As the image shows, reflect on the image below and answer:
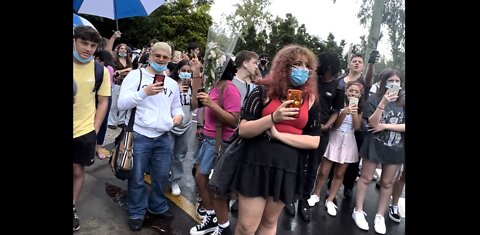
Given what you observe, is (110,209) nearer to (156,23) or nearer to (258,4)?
(258,4)

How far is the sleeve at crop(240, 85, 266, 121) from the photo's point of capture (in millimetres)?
2322

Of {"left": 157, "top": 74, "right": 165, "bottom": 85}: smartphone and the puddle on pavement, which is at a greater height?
{"left": 157, "top": 74, "right": 165, "bottom": 85}: smartphone

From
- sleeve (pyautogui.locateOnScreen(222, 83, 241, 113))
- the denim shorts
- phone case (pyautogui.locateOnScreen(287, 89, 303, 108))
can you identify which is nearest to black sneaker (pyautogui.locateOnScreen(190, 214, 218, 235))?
the denim shorts

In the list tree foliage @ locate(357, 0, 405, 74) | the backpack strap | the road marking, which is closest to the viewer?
tree foliage @ locate(357, 0, 405, 74)

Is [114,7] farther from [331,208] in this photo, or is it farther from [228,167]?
[331,208]

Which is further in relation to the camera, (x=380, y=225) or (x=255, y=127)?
(x=380, y=225)

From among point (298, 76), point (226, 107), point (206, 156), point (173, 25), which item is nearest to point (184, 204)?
point (206, 156)

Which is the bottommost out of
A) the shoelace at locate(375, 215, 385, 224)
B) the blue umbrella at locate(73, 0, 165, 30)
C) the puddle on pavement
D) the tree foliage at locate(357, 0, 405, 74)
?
the puddle on pavement

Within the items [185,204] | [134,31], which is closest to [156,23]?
[134,31]

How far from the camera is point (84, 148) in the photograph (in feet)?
9.41

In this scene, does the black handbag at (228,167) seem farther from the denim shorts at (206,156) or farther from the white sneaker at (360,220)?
the white sneaker at (360,220)

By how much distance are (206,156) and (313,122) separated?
1.18 m

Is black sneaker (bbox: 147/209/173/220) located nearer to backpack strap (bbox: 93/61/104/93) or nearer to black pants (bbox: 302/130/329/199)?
backpack strap (bbox: 93/61/104/93)
